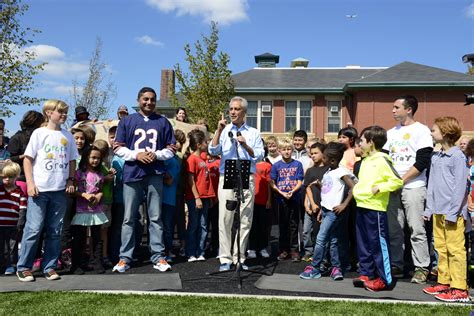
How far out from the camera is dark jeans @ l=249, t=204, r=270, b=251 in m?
7.51

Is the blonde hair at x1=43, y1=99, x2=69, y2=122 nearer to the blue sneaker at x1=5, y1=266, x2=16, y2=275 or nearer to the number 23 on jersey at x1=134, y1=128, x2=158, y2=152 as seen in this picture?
the number 23 on jersey at x1=134, y1=128, x2=158, y2=152

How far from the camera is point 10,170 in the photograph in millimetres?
6062

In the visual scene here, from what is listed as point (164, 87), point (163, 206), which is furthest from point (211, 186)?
point (164, 87)

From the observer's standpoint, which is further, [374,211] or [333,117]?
[333,117]

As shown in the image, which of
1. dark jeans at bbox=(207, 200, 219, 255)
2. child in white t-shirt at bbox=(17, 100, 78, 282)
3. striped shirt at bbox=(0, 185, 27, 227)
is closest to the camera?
child in white t-shirt at bbox=(17, 100, 78, 282)

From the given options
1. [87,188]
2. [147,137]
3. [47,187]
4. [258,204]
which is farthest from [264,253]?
[47,187]

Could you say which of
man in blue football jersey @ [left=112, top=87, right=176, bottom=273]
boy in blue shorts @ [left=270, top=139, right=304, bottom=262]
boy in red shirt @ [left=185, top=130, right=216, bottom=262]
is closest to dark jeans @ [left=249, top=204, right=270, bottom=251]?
boy in blue shorts @ [left=270, top=139, right=304, bottom=262]

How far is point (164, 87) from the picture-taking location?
38.4 metres

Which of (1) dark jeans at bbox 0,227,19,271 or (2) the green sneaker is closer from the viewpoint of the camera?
(2) the green sneaker

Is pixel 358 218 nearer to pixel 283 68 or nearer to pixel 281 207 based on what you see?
pixel 281 207

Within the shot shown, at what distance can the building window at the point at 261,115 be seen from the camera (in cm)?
3178

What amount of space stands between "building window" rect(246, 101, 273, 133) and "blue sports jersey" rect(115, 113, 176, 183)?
83.2 ft

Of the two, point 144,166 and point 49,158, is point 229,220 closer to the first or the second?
point 144,166

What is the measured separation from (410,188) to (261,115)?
26.1m
